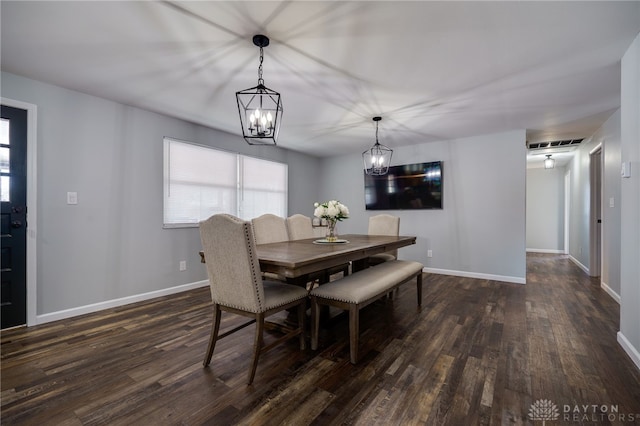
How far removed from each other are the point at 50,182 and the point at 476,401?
3.98m

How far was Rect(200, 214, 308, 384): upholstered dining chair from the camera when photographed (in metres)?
1.73

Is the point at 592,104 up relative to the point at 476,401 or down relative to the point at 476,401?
up

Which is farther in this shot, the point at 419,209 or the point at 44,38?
the point at 419,209

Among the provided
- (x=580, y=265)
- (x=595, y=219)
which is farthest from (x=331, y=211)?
(x=580, y=265)

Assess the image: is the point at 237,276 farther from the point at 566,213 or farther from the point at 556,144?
the point at 566,213

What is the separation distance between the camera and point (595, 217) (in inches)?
176

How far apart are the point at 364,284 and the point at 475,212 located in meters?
3.21

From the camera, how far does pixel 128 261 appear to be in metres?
3.27

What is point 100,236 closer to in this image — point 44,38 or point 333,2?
point 44,38

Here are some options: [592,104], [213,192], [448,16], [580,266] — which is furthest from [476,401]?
[580,266]

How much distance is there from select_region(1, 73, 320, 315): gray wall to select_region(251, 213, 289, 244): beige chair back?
1333mm

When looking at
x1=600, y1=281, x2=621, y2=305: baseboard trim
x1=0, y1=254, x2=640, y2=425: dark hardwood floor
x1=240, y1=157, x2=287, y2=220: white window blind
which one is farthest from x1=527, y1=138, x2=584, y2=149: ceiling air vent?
x1=240, y1=157, x2=287, y2=220: white window blind

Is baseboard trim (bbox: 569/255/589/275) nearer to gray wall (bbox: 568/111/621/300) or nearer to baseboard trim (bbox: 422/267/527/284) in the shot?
gray wall (bbox: 568/111/621/300)

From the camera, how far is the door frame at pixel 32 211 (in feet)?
8.59
